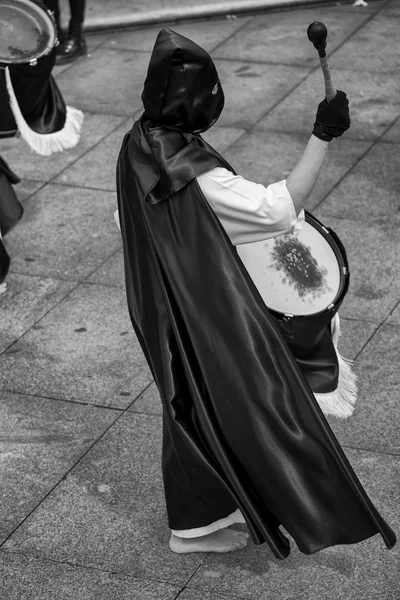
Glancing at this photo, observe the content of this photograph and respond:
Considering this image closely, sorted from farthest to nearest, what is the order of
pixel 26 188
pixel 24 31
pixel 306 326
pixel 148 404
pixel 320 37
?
1. pixel 26 188
2. pixel 24 31
3. pixel 148 404
4. pixel 306 326
5. pixel 320 37

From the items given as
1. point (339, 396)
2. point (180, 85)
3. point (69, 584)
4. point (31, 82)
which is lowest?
point (69, 584)

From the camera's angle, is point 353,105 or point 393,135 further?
point 353,105

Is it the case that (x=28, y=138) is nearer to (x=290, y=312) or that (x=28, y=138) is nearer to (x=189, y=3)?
(x=290, y=312)

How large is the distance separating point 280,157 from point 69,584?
13.8 feet

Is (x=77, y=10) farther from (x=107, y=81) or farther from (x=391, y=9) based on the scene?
(x=391, y=9)

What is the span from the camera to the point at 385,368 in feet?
18.4

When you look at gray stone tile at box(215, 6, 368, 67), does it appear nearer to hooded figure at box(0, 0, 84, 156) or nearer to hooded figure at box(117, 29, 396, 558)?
hooded figure at box(0, 0, 84, 156)

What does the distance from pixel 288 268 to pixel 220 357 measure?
65 cm

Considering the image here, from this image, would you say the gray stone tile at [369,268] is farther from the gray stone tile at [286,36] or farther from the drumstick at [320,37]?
the gray stone tile at [286,36]

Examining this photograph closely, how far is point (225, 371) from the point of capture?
3838mm

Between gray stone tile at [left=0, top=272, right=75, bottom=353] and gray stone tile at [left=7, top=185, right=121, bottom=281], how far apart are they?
0.09m

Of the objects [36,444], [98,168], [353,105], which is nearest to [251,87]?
[353,105]

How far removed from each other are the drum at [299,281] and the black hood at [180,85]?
0.67m

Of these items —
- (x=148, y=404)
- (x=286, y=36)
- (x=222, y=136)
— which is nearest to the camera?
(x=148, y=404)
